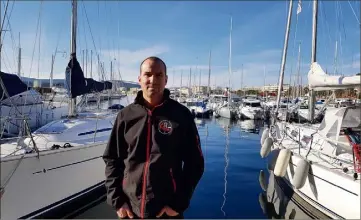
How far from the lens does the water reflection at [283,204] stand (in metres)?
7.07

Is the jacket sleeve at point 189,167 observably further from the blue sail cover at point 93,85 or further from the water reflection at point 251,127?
the water reflection at point 251,127

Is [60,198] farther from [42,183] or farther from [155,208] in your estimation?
[155,208]

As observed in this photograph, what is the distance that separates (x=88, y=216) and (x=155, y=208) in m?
5.53

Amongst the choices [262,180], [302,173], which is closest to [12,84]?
[302,173]

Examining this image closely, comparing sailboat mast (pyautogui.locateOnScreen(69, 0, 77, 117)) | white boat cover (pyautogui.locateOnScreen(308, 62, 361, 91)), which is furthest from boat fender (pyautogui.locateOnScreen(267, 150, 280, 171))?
sailboat mast (pyautogui.locateOnScreen(69, 0, 77, 117))

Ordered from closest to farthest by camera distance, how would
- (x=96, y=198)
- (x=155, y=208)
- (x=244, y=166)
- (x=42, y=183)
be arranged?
1. (x=155, y=208)
2. (x=42, y=183)
3. (x=96, y=198)
4. (x=244, y=166)

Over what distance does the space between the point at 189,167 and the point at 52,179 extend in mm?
4584

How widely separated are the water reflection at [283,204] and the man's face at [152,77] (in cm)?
561

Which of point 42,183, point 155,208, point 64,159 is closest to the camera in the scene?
point 155,208

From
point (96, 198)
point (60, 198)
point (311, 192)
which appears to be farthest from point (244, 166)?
point (60, 198)

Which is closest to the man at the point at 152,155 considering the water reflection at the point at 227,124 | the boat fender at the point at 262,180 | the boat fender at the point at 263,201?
the boat fender at the point at 263,201

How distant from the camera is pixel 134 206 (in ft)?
8.20

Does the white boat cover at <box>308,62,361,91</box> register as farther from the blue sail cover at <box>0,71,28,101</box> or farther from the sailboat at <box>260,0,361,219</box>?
the blue sail cover at <box>0,71,28,101</box>

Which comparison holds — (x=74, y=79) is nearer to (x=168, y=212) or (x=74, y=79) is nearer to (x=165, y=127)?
(x=165, y=127)
